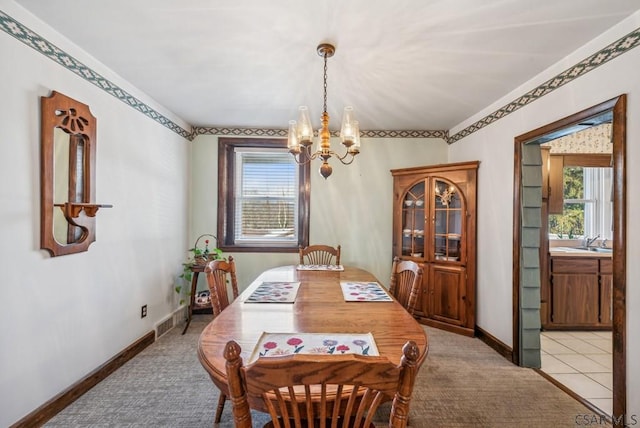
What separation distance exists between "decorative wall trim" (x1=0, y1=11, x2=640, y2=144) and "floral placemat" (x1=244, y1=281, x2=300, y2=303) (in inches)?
75.1

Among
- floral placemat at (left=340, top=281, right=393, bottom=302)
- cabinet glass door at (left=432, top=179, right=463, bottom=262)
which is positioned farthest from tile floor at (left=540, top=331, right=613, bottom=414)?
floral placemat at (left=340, top=281, right=393, bottom=302)

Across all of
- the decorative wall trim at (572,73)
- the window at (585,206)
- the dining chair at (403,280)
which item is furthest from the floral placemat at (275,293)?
the window at (585,206)

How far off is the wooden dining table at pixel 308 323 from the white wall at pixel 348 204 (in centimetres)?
175

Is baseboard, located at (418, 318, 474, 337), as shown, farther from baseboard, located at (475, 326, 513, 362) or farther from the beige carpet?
the beige carpet

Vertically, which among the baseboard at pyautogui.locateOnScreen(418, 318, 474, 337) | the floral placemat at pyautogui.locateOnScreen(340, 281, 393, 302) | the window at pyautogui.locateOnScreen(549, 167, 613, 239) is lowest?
the baseboard at pyautogui.locateOnScreen(418, 318, 474, 337)

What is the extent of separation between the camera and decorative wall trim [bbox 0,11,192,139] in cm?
156

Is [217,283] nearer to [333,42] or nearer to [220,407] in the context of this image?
[220,407]

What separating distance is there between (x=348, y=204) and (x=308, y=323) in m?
2.46

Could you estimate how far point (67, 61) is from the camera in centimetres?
190

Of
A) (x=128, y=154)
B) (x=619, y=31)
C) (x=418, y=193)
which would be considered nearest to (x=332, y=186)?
(x=418, y=193)

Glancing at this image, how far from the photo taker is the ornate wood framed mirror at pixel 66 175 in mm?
1722

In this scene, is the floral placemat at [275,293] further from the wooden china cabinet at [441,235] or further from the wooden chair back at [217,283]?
the wooden china cabinet at [441,235]

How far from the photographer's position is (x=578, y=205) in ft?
12.9

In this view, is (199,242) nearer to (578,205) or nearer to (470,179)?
(470,179)
